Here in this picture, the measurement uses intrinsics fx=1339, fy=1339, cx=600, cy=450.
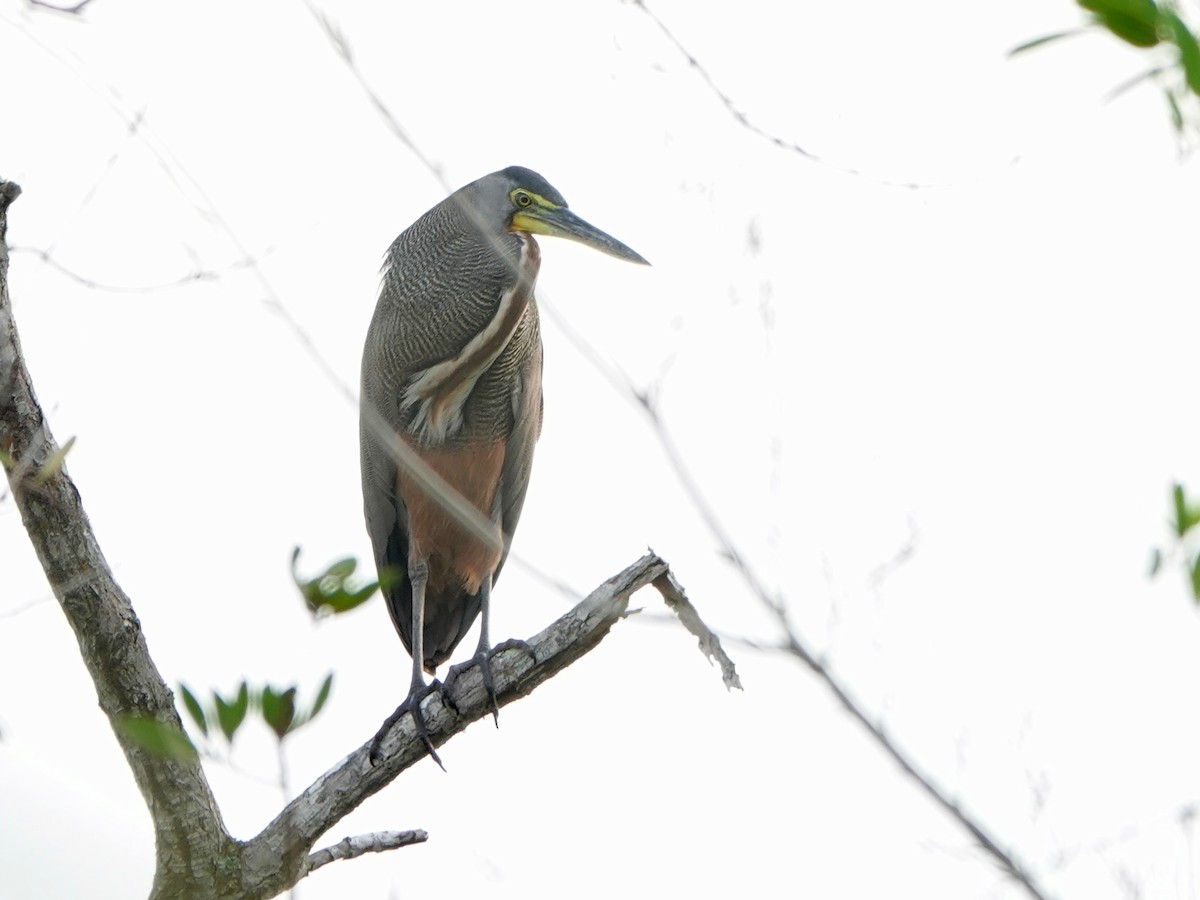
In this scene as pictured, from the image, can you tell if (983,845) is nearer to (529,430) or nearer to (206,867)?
(206,867)

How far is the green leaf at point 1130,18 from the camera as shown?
3.83 ft

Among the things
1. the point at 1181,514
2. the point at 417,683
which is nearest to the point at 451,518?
the point at 417,683

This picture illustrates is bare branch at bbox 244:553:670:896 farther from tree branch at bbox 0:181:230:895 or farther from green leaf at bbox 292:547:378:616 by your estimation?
green leaf at bbox 292:547:378:616

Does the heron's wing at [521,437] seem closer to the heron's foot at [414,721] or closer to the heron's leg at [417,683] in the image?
the heron's leg at [417,683]

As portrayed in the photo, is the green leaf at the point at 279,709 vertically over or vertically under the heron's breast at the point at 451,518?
under

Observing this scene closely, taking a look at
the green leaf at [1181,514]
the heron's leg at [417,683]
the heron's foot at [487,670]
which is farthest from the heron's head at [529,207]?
the green leaf at [1181,514]

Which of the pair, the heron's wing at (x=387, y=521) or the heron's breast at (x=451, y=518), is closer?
the heron's breast at (x=451, y=518)

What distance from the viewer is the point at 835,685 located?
4.33 feet

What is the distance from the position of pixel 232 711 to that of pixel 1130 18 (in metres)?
1.43

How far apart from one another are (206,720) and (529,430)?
3389 millimetres

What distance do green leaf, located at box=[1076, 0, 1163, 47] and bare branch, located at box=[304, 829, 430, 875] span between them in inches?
106

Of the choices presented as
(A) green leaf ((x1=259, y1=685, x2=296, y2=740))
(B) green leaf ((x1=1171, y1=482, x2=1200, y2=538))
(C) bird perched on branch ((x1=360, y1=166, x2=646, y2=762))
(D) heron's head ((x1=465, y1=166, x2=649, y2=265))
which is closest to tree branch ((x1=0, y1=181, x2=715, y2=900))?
(A) green leaf ((x1=259, y1=685, x2=296, y2=740))

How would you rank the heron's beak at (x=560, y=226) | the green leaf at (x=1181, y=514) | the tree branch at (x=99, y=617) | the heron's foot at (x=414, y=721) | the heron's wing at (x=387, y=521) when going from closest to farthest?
the green leaf at (x=1181, y=514) < the tree branch at (x=99, y=617) < the heron's foot at (x=414, y=721) < the heron's beak at (x=560, y=226) < the heron's wing at (x=387, y=521)

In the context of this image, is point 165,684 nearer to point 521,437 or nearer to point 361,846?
point 361,846
